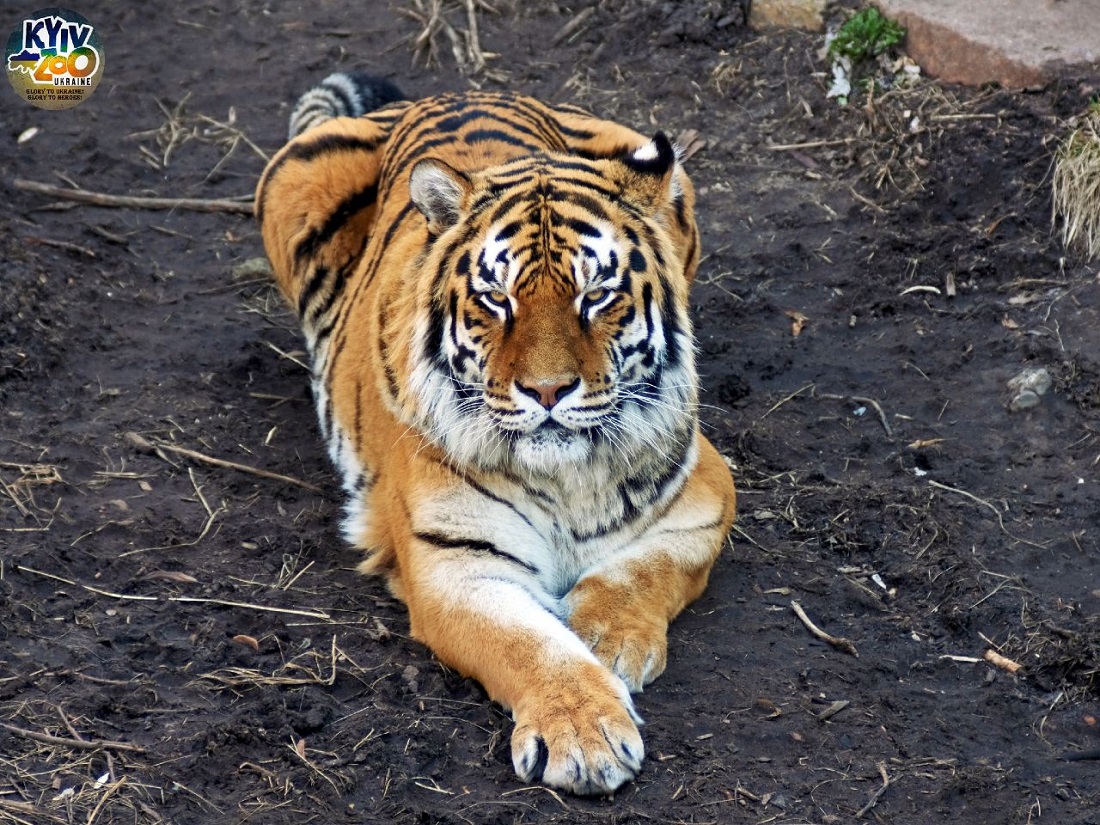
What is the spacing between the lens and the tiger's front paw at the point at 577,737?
331 centimetres

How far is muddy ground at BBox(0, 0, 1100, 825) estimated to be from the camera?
344 cm

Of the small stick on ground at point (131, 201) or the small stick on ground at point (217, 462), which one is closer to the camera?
the small stick on ground at point (217, 462)

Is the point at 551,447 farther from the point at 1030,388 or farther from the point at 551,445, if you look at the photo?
the point at 1030,388

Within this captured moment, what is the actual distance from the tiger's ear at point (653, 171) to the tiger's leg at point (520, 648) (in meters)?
1.07

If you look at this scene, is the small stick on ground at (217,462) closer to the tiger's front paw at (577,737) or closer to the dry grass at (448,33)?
the tiger's front paw at (577,737)

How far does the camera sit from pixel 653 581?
13.1 feet

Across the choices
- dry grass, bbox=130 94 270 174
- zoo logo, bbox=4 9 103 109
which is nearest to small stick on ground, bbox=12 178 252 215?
dry grass, bbox=130 94 270 174

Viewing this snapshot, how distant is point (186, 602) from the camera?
4121mm

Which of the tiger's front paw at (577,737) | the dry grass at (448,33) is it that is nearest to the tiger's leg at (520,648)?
the tiger's front paw at (577,737)

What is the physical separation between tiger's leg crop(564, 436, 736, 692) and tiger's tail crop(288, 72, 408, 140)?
2.96 m

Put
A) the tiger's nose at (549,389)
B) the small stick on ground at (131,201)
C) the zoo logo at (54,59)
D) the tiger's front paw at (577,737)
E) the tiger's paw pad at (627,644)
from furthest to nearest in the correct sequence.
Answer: the zoo logo at (54,59), the small stick on ground at (131,201), the tiger's paw pad at (627,644), the tiger's nose at (549,389), the tiger's front paw at (577,737)

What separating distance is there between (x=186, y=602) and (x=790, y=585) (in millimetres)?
1941

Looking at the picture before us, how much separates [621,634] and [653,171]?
4.65 ft

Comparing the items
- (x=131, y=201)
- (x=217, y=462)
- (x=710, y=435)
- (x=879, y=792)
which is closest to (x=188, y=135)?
(x=131, y=201)
